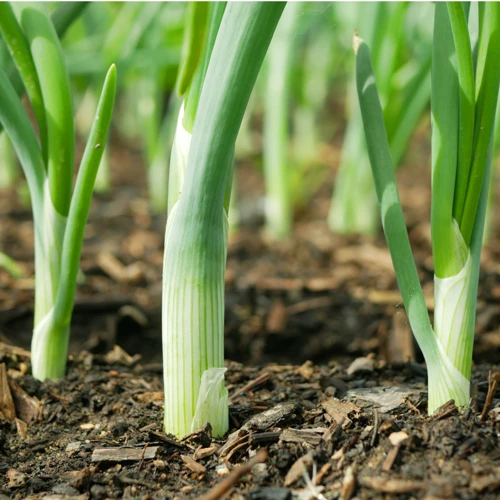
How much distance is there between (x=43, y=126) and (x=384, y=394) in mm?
617

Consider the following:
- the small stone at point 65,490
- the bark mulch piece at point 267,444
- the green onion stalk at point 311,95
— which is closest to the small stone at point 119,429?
the bark mulch piece at point 267,444

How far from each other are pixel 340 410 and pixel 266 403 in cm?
12

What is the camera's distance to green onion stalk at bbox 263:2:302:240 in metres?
2.00

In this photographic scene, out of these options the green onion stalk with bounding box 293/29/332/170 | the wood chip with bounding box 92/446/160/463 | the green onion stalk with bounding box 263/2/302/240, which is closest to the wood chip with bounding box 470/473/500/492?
the wood chip with bounding box 92/446/160/463

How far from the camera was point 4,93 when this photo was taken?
31.8 inches

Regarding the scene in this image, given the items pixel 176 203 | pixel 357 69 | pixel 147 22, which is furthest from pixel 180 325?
pixel 147 22

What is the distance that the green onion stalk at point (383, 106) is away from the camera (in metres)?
1.44

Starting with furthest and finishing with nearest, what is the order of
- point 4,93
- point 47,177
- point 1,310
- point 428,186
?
1. point 428,186
2. point 1,310
3. point 47,177
4. point 4,93

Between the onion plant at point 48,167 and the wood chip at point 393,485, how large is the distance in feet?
1.61

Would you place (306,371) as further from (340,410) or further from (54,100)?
(54,100)

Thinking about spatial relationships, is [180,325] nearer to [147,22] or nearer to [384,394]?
[384,394]

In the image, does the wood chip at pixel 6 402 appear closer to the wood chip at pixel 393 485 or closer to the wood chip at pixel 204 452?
the wood chip at pixel 204 452

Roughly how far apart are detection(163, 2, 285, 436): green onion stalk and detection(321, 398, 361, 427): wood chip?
0.41 feet

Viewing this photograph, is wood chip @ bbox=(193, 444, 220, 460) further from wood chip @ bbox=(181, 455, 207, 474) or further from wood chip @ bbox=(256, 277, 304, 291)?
wood chip @ bbox=(256, 277, 304, 291)
